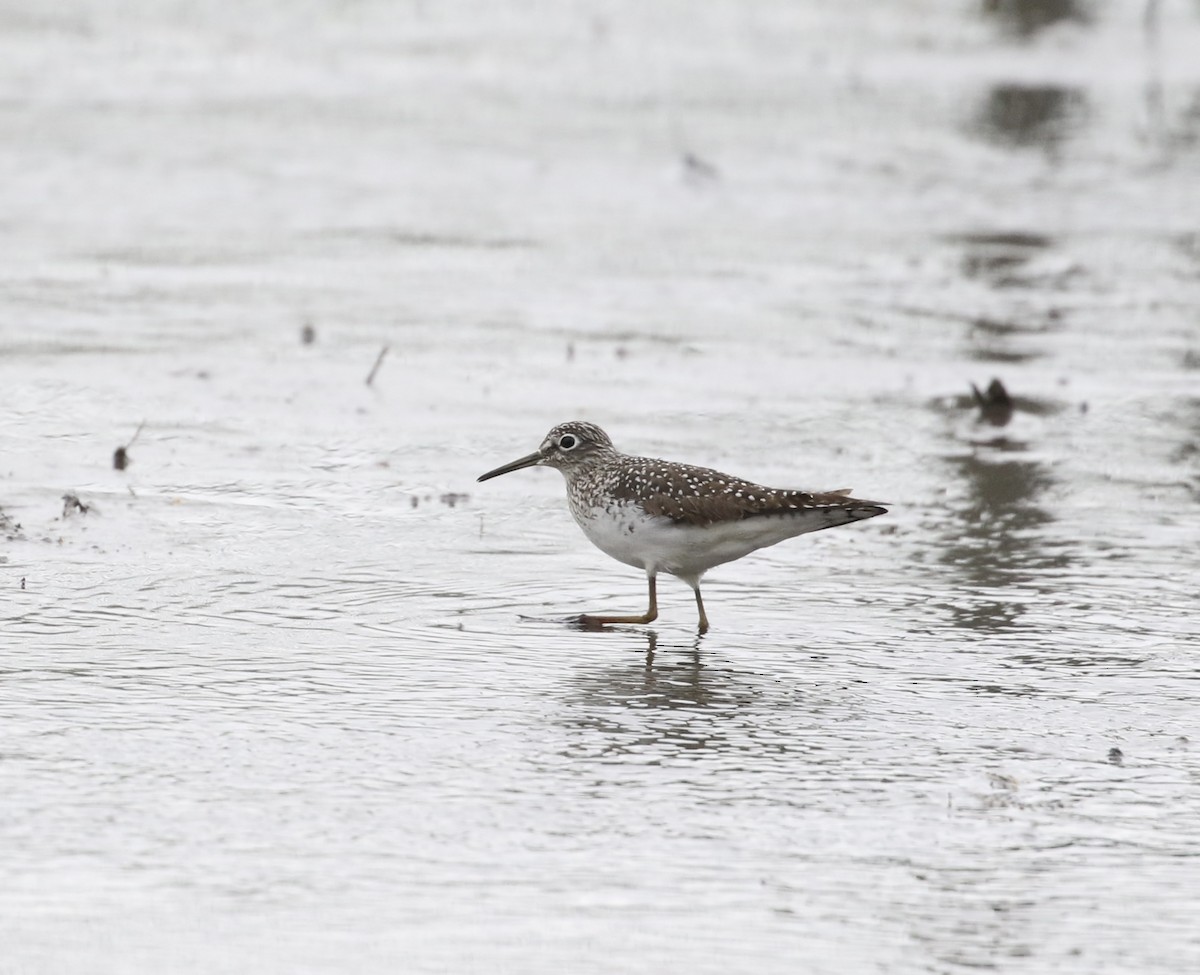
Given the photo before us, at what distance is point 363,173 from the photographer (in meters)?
15.8

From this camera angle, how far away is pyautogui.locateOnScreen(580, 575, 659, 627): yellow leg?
7375 millimetres

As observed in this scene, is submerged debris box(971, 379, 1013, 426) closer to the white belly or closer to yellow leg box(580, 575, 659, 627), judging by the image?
the white belly

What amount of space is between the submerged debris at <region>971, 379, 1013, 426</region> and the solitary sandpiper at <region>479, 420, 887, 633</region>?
3018mm

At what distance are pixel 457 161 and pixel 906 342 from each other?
539 cm

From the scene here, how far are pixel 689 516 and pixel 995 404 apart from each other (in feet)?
11.4

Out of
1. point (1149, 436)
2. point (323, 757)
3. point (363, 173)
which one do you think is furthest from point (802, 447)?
point (363, 173)

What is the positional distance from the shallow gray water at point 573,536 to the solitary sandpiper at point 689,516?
0.82 ft

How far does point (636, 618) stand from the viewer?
24.5 ft

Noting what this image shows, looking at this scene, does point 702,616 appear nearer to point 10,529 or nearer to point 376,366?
point 10,529

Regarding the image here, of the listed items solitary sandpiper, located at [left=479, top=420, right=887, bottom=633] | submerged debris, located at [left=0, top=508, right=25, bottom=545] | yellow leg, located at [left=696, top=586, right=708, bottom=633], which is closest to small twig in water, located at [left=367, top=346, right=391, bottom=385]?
submerged debris, located at [left=0, top=508, right=25, bottom=545]

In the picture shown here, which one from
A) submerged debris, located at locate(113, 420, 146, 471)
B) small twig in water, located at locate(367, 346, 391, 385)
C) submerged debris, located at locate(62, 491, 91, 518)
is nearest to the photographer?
submerged debris, located at locate(62, 491, 91, 518)

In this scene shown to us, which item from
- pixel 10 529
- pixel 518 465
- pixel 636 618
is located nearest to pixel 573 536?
pixel 518 465

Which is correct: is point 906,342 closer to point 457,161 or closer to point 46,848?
point 457,161

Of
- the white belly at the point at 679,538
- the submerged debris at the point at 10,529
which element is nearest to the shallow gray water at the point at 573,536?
the submerged debris at the point at 10,529
